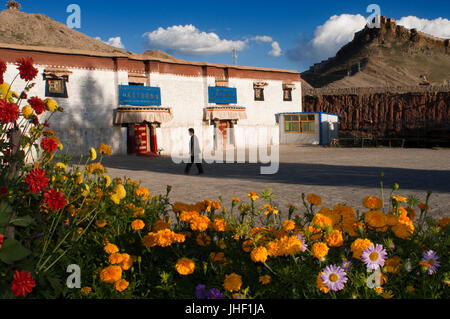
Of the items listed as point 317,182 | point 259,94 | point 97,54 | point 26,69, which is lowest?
point 317,182

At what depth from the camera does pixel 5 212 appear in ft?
6.15

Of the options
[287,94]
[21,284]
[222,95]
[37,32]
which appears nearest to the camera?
[21,284]

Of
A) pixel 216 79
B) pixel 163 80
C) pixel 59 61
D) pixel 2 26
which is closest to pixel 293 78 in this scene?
pixel 216 79

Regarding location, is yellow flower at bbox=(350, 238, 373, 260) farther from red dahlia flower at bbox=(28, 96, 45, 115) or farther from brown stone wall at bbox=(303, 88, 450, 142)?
brown stone wall at bbox=(303, 88, 450, 142)

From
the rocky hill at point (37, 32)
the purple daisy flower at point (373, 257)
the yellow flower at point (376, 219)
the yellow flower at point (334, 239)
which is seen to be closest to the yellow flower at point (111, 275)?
the yellow flower at point (334, 239)

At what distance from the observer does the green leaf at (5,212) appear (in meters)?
1.82

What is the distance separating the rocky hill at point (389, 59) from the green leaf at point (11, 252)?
73.9 meters

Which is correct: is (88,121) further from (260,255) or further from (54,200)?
(260,255)

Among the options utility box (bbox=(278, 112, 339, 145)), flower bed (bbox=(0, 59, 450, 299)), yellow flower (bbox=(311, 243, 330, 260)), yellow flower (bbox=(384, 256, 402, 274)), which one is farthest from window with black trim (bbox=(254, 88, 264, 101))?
yellow flower (bbox=(311, 243, 330, 260))

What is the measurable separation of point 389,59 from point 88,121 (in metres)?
86.4

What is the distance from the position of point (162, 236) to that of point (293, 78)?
30.1 meters

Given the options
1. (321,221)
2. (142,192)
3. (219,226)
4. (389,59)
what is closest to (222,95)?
(142,192)

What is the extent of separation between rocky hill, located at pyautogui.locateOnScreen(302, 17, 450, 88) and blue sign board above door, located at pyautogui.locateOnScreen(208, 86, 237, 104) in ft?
164

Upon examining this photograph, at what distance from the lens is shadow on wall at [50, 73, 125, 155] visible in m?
20.2
